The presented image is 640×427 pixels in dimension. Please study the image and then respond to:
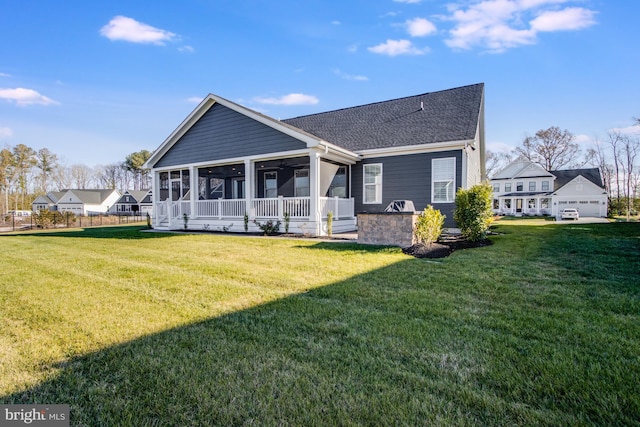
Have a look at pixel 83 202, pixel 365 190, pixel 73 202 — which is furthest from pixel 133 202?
pixel 365 190

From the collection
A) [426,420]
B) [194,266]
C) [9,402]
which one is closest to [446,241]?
[194,266]

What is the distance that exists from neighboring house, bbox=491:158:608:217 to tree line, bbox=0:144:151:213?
46835 mm

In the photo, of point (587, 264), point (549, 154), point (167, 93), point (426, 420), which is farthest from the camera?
point (549, 154)

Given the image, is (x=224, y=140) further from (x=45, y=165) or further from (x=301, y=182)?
(x=45, y=165)

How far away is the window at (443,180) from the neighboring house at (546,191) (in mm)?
26753

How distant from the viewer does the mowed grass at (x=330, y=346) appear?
1748 millimetres

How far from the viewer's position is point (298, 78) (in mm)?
15953

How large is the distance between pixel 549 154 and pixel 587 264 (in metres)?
46.4

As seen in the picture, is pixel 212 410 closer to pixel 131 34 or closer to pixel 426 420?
pixel 426 420

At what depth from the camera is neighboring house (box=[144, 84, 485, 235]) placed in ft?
34.8

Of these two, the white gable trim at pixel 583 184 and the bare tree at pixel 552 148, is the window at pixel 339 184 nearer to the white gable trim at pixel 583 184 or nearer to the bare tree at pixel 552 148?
the white gable trim at pixel 583 184

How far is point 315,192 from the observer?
10.4 m

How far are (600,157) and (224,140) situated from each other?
4441cm

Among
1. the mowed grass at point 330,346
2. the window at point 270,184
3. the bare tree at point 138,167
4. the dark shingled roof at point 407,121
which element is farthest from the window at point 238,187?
the bare tree at point 138,167
